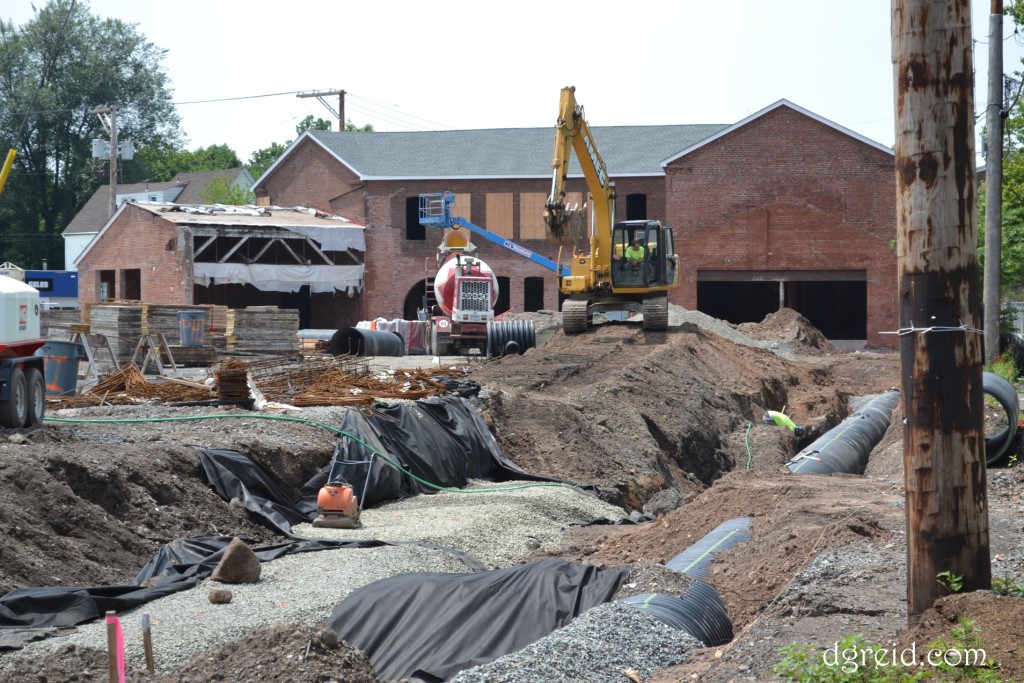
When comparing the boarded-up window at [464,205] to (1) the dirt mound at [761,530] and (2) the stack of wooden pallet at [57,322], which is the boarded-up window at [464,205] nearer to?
(2) the stack of wooden pallet at [57,322]

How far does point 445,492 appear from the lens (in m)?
15.2

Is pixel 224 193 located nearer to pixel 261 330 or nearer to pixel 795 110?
pixel 795 110

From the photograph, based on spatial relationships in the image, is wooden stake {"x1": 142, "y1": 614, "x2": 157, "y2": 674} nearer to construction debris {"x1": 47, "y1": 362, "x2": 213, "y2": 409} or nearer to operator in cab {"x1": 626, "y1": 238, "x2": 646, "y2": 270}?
construction debris {"x1": 47, "y1": 362, "x2": 213, "y2": 409}

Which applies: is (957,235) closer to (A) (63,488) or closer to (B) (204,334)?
(A) (63,488)

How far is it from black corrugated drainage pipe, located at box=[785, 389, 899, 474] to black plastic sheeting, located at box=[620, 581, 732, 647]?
26.6 feet

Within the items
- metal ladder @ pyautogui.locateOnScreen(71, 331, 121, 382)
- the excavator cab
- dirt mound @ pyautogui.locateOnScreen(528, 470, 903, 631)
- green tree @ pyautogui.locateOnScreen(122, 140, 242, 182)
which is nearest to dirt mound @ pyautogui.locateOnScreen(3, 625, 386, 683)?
dirt mound @ pyautogui.locateOnScreen(528, 470, 903, 631)

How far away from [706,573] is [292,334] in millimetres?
19566

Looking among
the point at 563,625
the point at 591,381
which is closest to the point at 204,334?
the point at 591,381

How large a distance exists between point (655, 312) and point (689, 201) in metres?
14.9

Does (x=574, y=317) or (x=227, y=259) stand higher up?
(x=227, y=259)

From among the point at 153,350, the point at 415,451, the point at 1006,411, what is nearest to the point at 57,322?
the point at 153,350

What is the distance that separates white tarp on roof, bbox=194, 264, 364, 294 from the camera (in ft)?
140

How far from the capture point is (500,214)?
47.2m

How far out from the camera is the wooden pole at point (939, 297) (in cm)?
565
